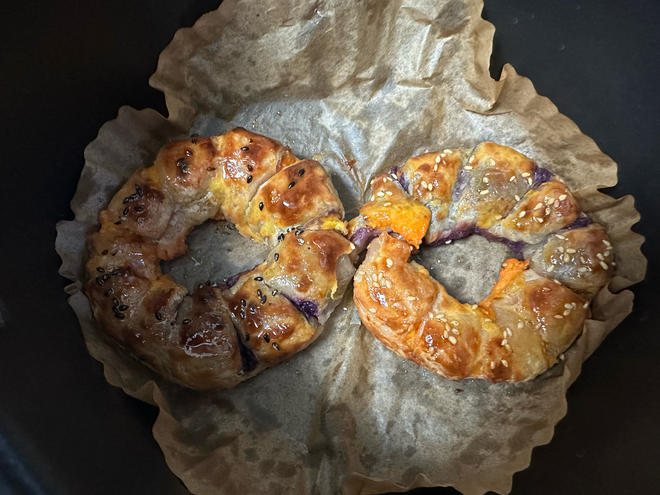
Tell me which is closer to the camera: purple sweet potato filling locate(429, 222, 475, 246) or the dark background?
the dark background

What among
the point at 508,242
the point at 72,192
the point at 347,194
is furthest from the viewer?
the point at 347,194

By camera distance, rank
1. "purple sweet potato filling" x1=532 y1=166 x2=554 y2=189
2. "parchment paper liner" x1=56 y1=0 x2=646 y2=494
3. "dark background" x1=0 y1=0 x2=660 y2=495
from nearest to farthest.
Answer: "dark background" x1=0 y1=0 x2=660 y2=495, "parchment paper liner" x1=56 y1=0 x2=646 y2=494, "purple sweet potato filling" x1=532 y1=166 x2=554 y2=189

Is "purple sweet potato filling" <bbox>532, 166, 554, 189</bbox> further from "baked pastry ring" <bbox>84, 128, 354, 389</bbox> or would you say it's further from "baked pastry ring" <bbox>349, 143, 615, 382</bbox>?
"baked pastry ring" <bbox>84, 128, 354, 389</bbox>

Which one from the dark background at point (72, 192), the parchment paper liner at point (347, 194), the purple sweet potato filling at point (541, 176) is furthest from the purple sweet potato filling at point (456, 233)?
the dark background at point (72, 192)

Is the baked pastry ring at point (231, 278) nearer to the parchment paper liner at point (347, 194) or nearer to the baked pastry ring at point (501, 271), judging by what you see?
the parchment paper liner at point (347, 194)

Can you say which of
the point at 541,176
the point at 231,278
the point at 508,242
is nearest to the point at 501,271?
the point at 508,242

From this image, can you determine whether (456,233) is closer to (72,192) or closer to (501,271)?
(501,271)

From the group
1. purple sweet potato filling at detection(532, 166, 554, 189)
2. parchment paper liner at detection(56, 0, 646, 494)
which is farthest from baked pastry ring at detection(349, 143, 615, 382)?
parchment paper liner at detection(56, 0, 646, 494)
